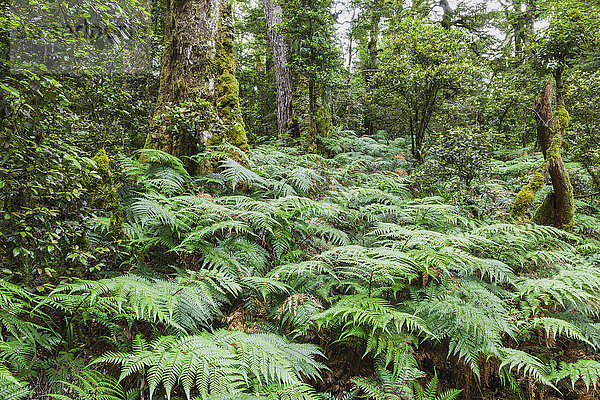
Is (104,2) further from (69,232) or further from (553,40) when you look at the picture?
(553,40)

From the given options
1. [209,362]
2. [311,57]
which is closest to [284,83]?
[311,57]

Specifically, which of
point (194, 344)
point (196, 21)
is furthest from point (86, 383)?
point (196, 21)

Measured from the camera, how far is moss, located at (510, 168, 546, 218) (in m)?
4.16

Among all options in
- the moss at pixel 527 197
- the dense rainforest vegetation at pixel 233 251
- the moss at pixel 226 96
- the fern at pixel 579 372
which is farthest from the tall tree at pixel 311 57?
the fern at pixel 579 372

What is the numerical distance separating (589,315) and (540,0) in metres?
8.11

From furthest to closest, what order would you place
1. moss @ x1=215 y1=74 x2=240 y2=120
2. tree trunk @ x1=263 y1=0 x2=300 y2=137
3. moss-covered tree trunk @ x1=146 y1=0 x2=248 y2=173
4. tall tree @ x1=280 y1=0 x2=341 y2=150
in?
tree trunk @ x1=263 y1=0 x2=300 y2=137 → tall tree @ x1=280 y1=0 x2=341 y2=150 → moss @ x1=215 y1=74 x2=240 y2=120 → moss-covered tree trunk @ x1=146 y1=0 x2=248 y2=173

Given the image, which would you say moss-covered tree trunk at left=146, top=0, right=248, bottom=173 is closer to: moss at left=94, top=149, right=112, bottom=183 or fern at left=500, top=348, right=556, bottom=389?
moss at left=94, top=149, right=112, bottom=183

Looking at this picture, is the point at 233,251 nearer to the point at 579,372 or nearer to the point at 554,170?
the point at 579,372

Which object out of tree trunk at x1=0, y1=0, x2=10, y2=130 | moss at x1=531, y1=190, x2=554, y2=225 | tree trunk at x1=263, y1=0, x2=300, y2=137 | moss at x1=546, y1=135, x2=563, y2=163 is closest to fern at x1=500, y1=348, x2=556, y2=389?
moss at x1=531, y1=190, x2=554, y2=225

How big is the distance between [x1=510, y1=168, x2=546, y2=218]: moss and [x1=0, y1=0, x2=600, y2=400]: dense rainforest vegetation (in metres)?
0.03

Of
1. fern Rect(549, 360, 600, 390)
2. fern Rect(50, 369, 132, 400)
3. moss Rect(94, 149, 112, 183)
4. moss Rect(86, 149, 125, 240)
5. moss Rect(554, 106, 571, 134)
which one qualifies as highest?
moss Rect(554, 106, 571, 134)

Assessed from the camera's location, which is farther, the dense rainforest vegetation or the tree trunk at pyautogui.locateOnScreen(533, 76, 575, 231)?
the tree trunk at pyautogui.locateOnScreen(533, 76, 575, 231)

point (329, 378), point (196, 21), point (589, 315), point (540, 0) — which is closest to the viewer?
point (329, 378)

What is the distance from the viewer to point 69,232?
190cm
